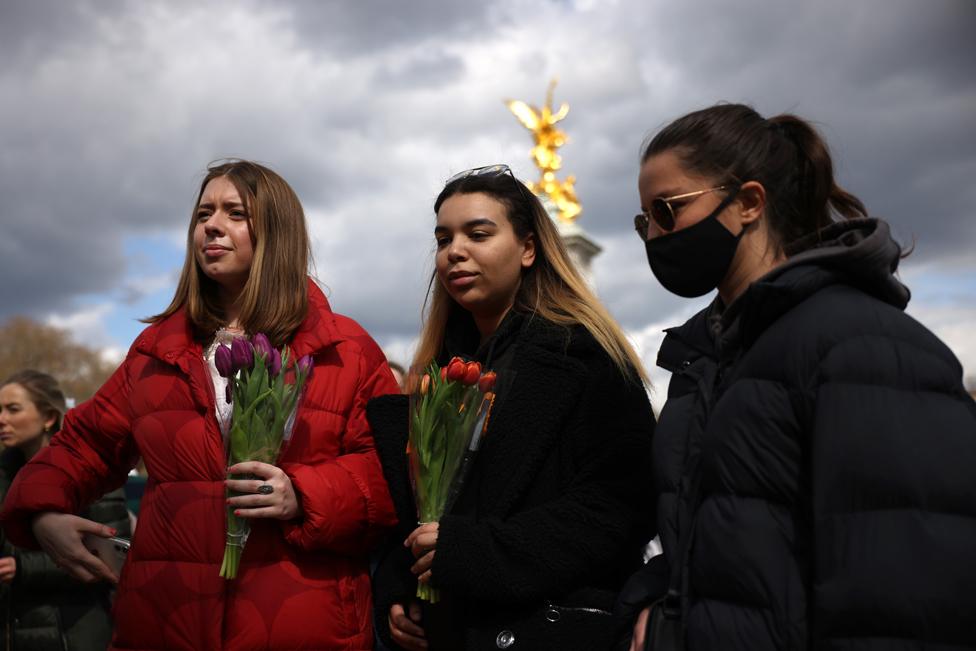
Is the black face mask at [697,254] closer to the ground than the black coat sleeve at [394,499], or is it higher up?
higher up

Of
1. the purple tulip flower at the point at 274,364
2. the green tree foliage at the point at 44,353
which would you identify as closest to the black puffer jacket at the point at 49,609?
the purple tulip flower at the point at 274,364

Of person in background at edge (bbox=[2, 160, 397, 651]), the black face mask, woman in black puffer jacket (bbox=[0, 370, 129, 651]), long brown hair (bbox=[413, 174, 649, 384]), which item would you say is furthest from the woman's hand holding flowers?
woman in black puffer jacket (bbox=[0, 370, 129, 651])

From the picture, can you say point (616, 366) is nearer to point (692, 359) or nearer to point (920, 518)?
point (692, 359)

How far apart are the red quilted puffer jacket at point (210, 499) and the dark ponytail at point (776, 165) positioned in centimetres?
142

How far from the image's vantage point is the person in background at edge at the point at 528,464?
263 centimetres

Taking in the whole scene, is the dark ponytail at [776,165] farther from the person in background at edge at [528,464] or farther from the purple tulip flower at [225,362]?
the purple tulip flower at [225,362]

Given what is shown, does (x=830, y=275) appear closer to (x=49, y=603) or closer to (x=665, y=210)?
(x=665, y=210)

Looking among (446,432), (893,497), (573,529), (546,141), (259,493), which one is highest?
(546,141)

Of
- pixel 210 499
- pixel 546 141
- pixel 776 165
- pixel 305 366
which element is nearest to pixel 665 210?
pixel 776 165

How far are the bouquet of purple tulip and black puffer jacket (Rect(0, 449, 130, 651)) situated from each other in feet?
7.67

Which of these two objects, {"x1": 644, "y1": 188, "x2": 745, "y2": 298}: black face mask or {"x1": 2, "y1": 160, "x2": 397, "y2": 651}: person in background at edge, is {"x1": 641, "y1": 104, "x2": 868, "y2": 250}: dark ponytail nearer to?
{"x1": 644, "y1": 188, "x2": 745, "y2": 298}: black face mask

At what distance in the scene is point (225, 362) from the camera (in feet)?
9.25

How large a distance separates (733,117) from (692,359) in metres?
0.62

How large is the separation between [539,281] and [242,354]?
40.2 inches
